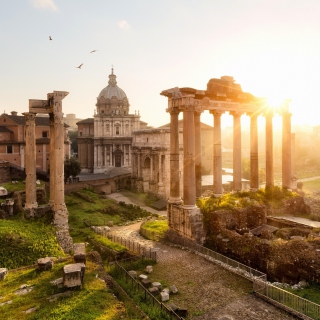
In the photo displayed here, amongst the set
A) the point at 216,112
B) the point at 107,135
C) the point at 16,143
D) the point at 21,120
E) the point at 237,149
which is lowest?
the point at 237,149

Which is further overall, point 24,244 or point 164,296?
point 24,244

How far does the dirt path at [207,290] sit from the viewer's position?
1105cm

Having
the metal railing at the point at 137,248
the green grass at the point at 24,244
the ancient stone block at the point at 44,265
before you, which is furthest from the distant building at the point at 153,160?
the ancient stone block at the point at 44,265

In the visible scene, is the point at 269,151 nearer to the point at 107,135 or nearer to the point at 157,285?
the point at 157,285

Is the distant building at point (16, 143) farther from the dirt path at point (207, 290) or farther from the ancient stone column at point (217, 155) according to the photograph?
the dirt path at point (207, 290)

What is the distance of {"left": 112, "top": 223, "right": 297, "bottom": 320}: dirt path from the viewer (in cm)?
1105

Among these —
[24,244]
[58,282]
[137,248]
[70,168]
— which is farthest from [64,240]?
[70,168]

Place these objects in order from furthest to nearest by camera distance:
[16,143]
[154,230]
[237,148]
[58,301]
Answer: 1. [16,143]
2. [237,148]
3. [154,230]
4. [58,301]

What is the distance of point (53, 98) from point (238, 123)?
13005 millimetres

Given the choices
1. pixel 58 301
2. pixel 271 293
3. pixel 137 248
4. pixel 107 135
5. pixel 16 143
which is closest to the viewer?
pixel 58 301

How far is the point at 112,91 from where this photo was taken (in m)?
67.5

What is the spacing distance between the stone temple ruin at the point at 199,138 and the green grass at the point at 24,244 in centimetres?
736

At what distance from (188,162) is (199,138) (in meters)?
4.20

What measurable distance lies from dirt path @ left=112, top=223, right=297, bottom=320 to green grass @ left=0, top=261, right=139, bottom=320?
2879 mm
